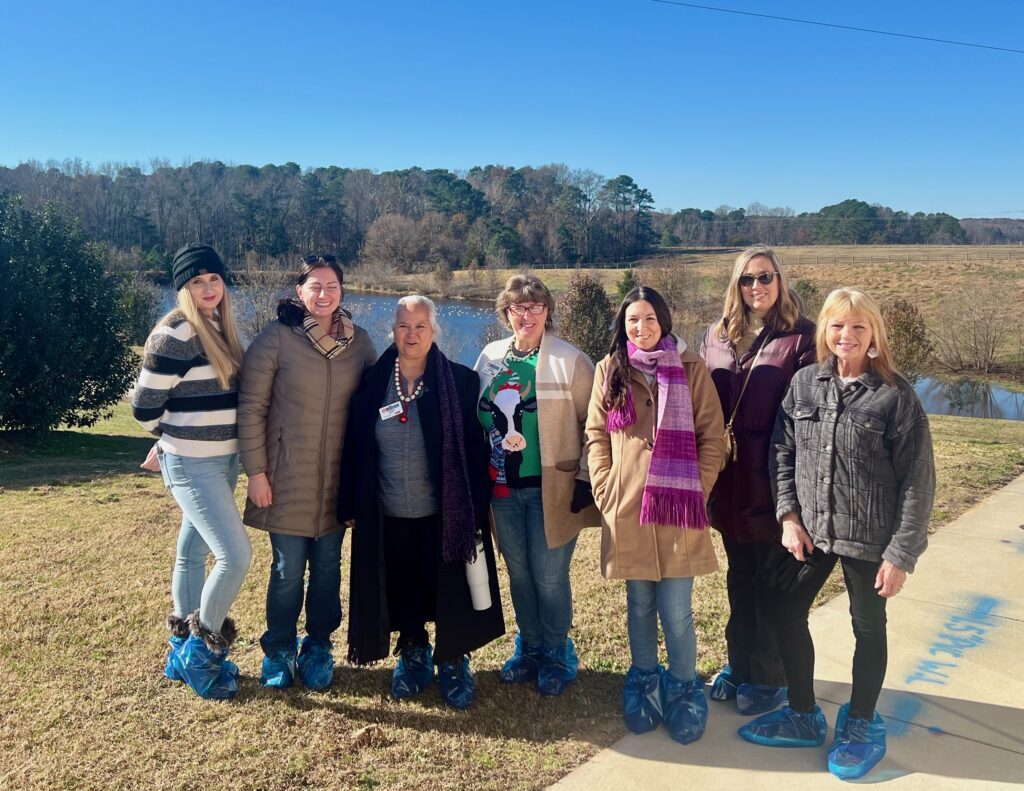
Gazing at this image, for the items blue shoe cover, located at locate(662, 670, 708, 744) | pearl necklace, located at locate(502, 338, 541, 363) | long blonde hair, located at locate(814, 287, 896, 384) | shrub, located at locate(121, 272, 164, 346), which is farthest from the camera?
shrub, located at locate(121, 272, 164, 346)

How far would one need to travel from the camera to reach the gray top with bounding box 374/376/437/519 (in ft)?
10.9

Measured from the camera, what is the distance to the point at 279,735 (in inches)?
123

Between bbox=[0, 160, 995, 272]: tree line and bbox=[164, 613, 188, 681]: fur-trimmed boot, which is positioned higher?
bbox=[0, 160, 995, 272]: tree line

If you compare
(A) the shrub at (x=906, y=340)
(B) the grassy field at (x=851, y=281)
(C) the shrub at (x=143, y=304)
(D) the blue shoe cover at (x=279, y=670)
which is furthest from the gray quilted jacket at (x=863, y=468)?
(B) the grassy field at (x=851, y=281)

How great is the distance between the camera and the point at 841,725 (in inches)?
120

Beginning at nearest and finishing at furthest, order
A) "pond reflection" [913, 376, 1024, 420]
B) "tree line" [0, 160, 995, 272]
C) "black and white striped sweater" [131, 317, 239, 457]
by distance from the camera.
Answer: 1. "black and white striped sweater" [131, 317, 239, 457]
2. "pond reflection" [913, 376, 1024, 420]
3. "tree line" [0, 160, 995, 272]

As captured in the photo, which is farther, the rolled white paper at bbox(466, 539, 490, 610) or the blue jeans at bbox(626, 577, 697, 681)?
the rolled white paper at bbox(466, 539, 490, 610)

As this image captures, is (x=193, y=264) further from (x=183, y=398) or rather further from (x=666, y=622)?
(x=666, y=622)

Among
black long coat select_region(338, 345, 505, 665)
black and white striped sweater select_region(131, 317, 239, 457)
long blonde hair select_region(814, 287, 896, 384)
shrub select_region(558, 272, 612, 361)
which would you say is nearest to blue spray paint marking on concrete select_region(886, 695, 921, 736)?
long blonde hair select_region(814, 287, 896, 384)

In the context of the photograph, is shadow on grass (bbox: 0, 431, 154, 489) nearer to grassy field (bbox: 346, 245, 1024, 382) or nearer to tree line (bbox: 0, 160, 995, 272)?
grassy field (bbox: 346, 245, 1024, 382)

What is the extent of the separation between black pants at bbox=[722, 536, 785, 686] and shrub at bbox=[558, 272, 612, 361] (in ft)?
58.3

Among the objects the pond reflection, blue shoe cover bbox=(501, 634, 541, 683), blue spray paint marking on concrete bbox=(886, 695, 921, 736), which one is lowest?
the pond reflection

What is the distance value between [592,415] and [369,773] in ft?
5.48

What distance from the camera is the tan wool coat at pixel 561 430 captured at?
3311 mm
